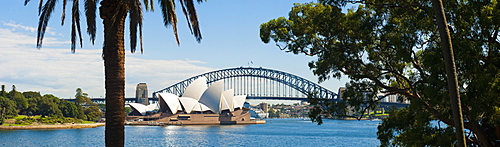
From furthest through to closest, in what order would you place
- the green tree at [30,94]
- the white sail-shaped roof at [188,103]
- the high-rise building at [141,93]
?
the high-rise building at [141,93], the green tree at [30,94], the white sail-shaped roof at [188,103]

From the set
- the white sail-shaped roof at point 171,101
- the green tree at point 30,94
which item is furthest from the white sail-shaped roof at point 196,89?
the green tree at point 30,94

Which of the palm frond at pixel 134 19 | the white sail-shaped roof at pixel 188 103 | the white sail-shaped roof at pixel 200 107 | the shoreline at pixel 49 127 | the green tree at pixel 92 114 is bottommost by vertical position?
the shoreline at pixel 49 127

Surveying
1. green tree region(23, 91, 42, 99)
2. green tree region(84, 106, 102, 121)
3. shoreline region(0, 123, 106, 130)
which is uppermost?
green tree region(23, 91, 42, 99)

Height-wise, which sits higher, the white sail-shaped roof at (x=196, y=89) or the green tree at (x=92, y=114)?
the white sail-shaped roof at (x=196, y=89)

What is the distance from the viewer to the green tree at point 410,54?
11727mm

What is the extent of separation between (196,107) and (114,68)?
341ft

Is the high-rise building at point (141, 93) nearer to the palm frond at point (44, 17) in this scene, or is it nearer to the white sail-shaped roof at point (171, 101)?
the white sail-shaped roof at point (171, 101)

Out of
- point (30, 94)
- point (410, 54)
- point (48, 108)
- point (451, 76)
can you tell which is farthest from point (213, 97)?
point (451, 76)

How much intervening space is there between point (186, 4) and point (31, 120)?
287 ft

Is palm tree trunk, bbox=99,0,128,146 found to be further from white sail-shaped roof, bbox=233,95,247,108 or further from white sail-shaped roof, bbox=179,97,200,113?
white sail-shaped roof, bbox=233,95,247,108

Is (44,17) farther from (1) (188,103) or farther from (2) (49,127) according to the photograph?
(1) (188,103)

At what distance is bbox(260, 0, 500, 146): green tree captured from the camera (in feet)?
38.5

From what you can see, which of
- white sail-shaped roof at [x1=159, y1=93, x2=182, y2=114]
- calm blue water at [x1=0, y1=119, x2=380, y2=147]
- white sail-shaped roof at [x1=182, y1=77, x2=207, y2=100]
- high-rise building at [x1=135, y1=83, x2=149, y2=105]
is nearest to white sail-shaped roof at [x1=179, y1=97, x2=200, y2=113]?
white sail-shaped roof at [x1=182, y1=77, x2=207, y2=100]

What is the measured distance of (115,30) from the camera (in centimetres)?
1070
